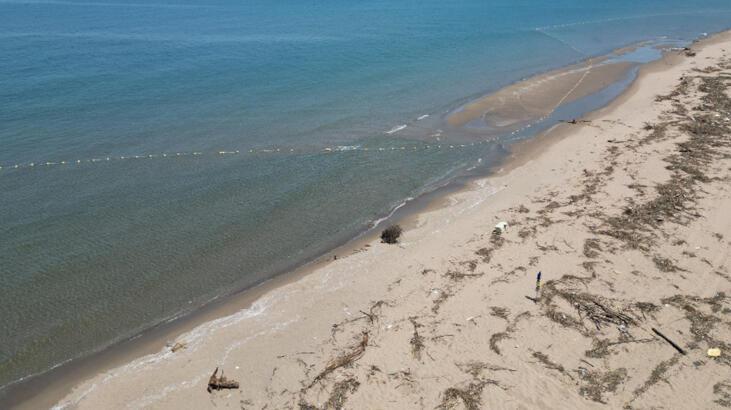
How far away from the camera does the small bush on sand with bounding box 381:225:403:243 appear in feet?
52.5

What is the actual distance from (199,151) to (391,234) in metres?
12.7

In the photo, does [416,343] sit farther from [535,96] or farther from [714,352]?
[535,96]

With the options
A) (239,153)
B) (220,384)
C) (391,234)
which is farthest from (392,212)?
(220,384)

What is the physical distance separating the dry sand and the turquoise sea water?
106 inches

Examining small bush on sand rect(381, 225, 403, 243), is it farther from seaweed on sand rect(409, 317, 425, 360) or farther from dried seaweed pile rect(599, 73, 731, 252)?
dried seaweed pile rect(599, 73, 731, 252)

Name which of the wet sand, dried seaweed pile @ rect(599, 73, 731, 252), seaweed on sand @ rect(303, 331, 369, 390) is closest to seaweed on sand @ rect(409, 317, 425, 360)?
seaweed on sand @ rect(303, 331, 369, 390)

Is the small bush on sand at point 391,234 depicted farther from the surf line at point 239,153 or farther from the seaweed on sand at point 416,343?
the surf line at point 239,153

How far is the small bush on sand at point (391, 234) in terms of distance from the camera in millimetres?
16016

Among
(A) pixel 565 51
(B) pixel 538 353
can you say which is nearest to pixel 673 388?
(B) pixel 538 353

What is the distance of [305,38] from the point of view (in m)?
52.3

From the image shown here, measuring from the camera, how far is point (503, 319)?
38.9 feet

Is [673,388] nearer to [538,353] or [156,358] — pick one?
[538,353]

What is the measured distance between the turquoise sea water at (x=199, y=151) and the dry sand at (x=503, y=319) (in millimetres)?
2692

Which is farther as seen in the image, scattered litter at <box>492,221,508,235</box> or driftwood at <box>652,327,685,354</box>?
scattered litter at <box>492,221,508,235</box>
